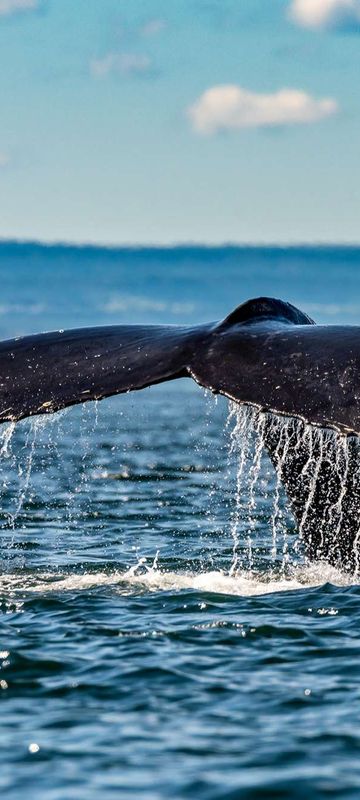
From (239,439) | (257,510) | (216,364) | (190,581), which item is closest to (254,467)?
(239,439)

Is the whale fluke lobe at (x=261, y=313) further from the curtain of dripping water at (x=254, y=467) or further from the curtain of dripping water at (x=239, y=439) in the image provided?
the curtain of dripping water at (x=254, y=467)

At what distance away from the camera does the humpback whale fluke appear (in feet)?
23.1

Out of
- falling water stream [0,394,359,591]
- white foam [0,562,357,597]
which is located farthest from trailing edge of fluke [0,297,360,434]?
white foam [0,562,357,597]

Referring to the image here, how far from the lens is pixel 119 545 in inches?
527

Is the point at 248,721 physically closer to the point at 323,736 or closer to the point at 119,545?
the point at 323,736

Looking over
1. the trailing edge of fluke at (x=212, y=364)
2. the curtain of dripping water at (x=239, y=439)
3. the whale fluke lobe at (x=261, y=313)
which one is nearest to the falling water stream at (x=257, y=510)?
the curtain of dripping water at (x=239, y=439)

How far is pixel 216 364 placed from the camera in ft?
24.4

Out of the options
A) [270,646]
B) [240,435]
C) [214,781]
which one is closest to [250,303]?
[240,435]

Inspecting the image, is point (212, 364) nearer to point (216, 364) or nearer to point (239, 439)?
point (216, 364)

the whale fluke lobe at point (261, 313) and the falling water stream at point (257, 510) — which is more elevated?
the whale fluke lobe at point (261, 313)

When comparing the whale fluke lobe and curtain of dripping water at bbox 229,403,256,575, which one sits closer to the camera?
the whale fluke lobe

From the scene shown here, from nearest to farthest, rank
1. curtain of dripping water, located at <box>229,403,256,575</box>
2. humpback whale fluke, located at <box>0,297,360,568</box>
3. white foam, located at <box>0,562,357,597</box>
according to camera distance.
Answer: humpback whale fluke, located at <box>0,297,360,568</box> < curtain of dripping water, located at <box>229,403,256,575</box> < white foam, located at <box>0,562,357,597</box>

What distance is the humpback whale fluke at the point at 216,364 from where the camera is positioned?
23.1 ft

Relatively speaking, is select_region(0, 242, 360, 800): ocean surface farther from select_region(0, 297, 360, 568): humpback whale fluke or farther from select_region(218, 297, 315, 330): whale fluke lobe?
select_region(218, 297, 315, 330): whale fluke lobe
